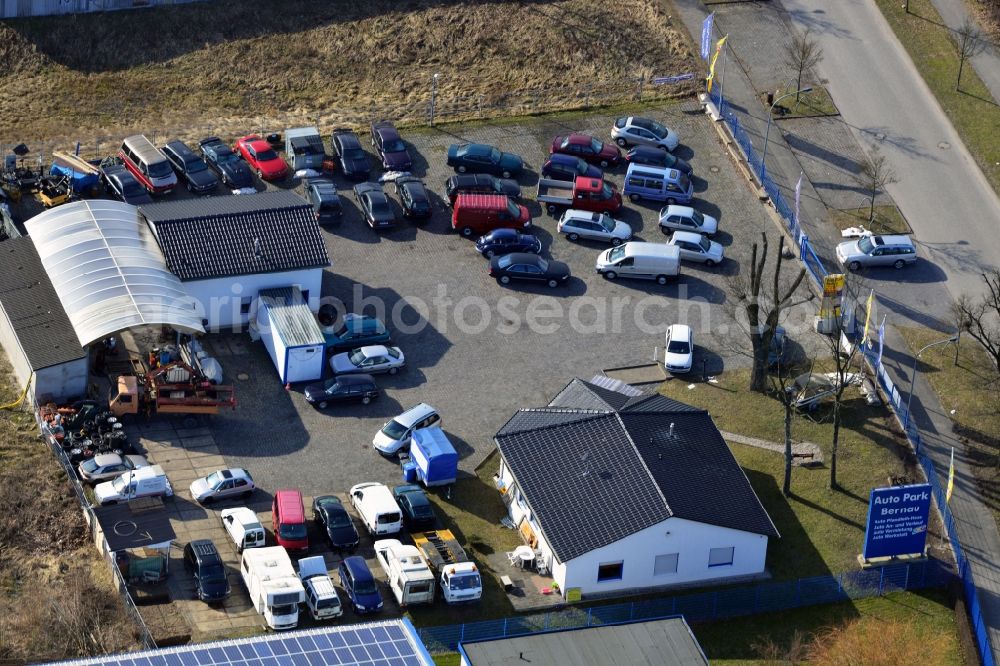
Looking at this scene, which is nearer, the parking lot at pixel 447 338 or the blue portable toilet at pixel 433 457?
the blue portable toilet at pixel 433 457

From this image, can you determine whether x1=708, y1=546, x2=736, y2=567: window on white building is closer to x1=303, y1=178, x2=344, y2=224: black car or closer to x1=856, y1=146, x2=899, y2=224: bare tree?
x1=856, y1=146, x2=899, y2=224: bare tree

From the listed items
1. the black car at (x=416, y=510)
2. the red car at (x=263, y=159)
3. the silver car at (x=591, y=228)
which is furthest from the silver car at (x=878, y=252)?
the red car at (x=263, y=159)

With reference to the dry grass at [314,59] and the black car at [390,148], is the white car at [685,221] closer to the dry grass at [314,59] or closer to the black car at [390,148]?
the dry grass at [314,59]

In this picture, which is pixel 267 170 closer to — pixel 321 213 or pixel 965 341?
pixel 321 213

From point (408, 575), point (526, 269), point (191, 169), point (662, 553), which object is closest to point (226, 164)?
point (191, 169)

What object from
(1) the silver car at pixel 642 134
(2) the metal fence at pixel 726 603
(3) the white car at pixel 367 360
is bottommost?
(2) the metal fence at pixel 726 603

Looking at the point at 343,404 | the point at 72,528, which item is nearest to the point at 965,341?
the point at 343,404

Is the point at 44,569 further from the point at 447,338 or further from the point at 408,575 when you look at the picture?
the point at 447,338
